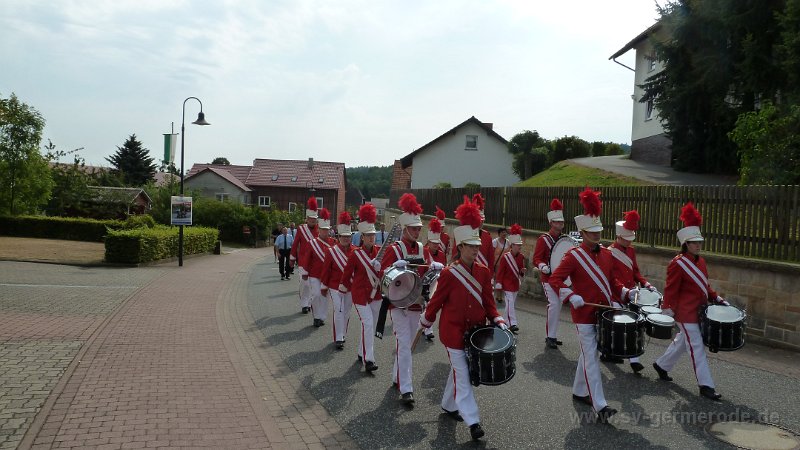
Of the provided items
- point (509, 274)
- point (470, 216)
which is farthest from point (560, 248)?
point (470, 216)

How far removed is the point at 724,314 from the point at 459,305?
3.15 metres

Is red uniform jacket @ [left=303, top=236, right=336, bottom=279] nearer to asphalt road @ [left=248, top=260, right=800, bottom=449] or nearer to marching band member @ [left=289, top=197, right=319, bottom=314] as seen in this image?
marching band member @ [left=289, top=197, right=319, bottom=314]

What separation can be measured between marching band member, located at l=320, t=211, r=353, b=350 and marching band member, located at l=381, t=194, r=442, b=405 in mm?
1721

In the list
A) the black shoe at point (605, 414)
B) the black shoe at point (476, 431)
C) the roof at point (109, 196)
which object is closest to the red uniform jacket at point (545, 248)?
the black shoe at point (605, 414)

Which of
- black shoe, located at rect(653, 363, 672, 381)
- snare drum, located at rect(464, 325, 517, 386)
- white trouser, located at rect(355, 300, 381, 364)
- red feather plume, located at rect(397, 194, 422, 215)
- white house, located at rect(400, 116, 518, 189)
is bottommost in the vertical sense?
black shoe, located at rect(653, 363, 672, 381)

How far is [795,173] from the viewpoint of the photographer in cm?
1395

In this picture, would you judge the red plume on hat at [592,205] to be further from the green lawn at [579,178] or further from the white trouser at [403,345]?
the green lawn at [579,178]

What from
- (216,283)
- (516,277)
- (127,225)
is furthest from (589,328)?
(127,225)

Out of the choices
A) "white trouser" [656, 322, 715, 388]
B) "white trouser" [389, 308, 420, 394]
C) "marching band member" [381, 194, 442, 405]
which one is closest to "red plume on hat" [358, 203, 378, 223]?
"marching band member" [381, 194, 442, 405]

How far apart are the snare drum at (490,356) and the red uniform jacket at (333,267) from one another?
14.4 ft

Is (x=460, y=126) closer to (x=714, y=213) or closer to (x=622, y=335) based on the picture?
(x=714, y=213)

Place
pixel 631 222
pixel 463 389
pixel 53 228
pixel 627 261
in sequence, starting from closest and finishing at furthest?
1. pixel 463 389
2. pixel 627 261
3. pixel 631 222
4. pixel 53 228

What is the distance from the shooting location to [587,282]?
6.61 metres

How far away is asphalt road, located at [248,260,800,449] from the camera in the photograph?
5594 mm
